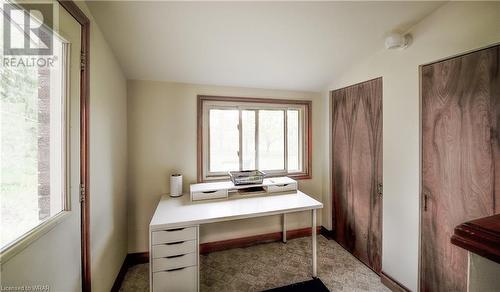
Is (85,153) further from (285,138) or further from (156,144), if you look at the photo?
(285,138)

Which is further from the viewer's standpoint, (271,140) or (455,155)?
(271,140)

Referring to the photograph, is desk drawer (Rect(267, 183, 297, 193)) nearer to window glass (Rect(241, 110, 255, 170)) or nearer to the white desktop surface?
the white desktop surface

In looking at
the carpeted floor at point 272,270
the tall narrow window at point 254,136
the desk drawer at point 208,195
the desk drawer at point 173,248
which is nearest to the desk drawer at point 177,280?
the desk drawer at point 173,248

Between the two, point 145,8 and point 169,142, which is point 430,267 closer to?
point 169,142

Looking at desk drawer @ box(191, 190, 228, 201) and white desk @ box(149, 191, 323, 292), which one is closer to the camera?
white desk @ box(149, 191, 323, 292)

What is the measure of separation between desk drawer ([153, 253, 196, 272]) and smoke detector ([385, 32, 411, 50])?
7.75 ft

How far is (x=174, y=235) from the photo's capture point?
160 cm

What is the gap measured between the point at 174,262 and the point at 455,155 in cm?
222

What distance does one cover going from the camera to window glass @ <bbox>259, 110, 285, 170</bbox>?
2714mm

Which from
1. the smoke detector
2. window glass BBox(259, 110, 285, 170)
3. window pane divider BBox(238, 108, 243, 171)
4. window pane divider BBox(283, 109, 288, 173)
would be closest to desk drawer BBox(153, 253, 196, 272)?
window pane divider BBox(238, 108, 243, 171)

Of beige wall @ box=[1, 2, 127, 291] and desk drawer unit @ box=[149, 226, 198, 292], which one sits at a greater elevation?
beige wall @ box=[1, 2, 127, 291]

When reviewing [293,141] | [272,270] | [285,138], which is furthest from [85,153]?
[293,141]

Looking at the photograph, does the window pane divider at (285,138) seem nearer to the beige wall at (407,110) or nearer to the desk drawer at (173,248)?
the beige wall at (407,110)

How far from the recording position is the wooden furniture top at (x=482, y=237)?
30 cm
